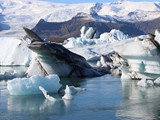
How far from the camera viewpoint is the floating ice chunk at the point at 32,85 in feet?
47.5

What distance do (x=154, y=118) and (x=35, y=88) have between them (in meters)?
5.03

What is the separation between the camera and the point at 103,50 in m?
42.3

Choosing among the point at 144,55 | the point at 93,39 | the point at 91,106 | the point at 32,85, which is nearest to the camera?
the point at 91,106

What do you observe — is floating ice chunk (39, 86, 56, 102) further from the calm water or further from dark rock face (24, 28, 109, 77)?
dark rock face (24, 28, 109, 77)

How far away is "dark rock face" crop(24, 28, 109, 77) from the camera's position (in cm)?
2127

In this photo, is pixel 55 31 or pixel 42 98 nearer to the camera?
pixel 42 98

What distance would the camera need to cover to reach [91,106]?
12.8m

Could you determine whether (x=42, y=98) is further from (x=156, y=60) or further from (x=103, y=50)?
(x=103, y=50)

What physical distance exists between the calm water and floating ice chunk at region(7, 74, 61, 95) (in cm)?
28

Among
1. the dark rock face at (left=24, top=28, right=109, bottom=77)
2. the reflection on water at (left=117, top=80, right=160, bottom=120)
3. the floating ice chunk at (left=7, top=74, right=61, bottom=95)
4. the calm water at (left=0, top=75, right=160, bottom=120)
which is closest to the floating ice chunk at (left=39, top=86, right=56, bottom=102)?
the calm water at (left=0, top=75, right=160, bottom=120)

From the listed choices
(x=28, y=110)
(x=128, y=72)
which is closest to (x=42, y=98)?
(x=28, y=110)

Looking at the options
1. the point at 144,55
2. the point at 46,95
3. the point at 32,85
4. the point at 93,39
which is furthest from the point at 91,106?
the point at 93,39

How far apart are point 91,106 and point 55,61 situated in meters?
9.35

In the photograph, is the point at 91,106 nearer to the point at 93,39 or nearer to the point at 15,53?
the point at 15,53
